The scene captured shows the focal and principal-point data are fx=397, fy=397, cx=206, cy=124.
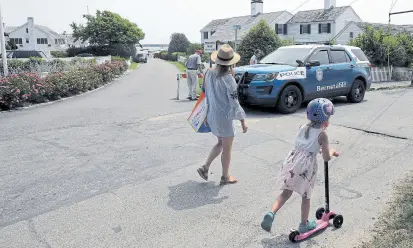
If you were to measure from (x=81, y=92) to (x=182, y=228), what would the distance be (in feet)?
42.0

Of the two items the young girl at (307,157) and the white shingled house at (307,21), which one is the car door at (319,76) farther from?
the white shingled house at (307,21)

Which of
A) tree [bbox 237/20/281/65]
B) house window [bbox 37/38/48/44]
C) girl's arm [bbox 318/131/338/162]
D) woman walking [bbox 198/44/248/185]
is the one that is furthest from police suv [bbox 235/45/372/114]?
house window [bbox 37/38/48/44]

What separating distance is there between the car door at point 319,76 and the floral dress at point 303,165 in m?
7.07

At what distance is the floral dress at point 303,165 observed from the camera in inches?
144

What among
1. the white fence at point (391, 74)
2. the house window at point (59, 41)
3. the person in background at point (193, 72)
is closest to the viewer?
the person in background at point (193, 72)

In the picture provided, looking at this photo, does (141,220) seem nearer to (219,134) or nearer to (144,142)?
(219,134)

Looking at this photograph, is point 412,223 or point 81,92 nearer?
point 412,223

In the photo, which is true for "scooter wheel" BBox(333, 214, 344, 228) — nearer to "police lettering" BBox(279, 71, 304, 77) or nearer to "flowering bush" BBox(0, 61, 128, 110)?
"police lettering" BBox(279, 71, 304, 77)

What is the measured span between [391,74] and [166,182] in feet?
62.3

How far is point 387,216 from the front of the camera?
411cm

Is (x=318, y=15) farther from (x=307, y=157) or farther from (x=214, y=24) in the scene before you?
(x=307, y=157)

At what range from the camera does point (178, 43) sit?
71.9 m

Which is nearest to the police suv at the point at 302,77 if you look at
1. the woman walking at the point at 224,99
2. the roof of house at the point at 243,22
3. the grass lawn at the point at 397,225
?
the woman walking at the point at 224,99

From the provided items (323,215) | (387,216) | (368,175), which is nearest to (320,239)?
(323,215)
